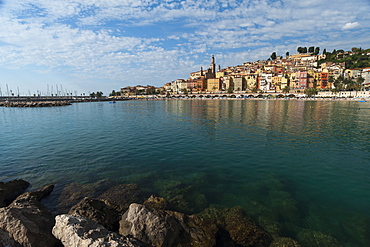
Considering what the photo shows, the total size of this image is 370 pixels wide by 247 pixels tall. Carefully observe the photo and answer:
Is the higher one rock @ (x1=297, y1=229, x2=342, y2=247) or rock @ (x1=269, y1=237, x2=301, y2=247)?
rock @ (x1=269, y1=237, x2=301, y2=247)

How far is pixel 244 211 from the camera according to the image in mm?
6938

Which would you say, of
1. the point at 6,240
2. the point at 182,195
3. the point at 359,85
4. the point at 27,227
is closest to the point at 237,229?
the point at 182,195

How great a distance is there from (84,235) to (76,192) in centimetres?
452

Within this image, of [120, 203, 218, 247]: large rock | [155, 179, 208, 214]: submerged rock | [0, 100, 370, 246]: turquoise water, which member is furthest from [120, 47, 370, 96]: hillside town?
[120, 203, 218, 247]: large rock

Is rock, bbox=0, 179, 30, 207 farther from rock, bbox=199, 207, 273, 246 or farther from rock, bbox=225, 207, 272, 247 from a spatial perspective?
rock, bbox=225, 207, 272, 247

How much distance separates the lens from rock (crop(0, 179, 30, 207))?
7.38m

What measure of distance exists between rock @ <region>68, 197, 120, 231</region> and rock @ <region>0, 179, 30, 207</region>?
350cm

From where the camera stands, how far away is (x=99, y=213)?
19.5 feet

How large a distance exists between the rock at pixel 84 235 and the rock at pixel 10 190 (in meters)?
4.23

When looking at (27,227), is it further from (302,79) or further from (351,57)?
(351,57)

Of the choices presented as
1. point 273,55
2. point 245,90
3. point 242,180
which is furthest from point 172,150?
point 273,55

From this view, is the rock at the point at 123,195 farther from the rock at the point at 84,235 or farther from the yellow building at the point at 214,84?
the yellow building at the point at 214,84

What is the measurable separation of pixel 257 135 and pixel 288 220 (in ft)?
41.4

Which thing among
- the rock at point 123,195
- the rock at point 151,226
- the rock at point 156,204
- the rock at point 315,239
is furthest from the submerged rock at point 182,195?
the rock at point 315,239
